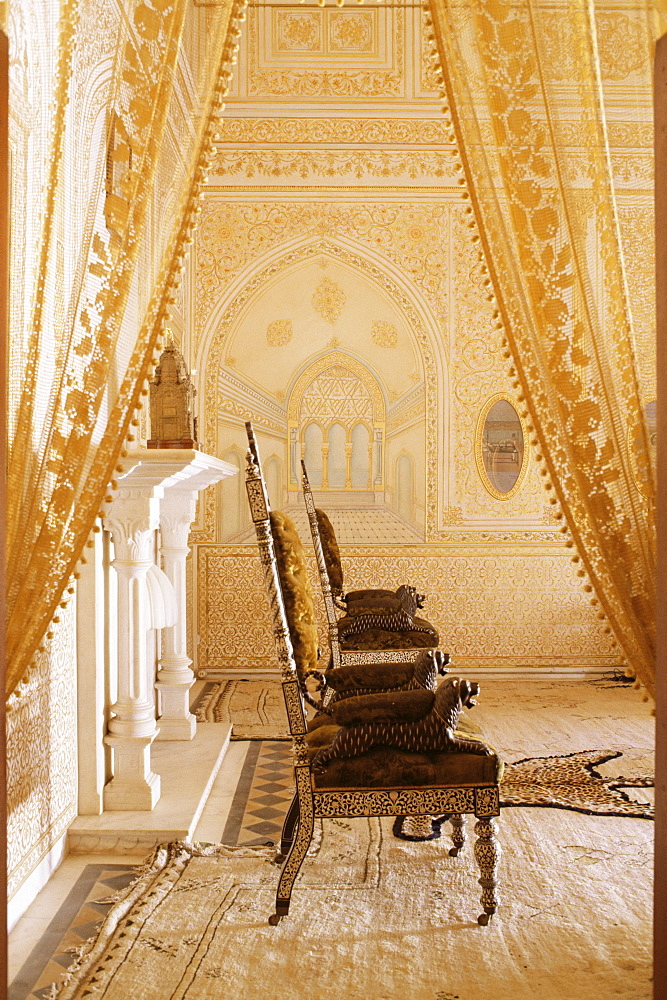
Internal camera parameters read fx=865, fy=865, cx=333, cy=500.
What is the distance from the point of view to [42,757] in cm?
284

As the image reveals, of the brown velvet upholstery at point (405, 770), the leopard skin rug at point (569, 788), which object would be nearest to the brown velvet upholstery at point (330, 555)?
the leopard skin rug at point (569, 788)

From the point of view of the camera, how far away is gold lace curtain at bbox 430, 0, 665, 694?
188 centimetres

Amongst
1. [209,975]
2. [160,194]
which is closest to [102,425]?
[160,194]

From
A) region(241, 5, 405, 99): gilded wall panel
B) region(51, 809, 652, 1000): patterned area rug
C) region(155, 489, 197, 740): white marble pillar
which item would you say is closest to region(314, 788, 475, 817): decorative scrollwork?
region(51, 809, 652, 1000): patterned area rug

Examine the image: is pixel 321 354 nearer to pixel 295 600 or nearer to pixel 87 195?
pixel 295 600

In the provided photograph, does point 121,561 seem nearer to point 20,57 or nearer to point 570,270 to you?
point 20,57

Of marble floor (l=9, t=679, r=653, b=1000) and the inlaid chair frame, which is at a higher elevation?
the inlaid chair frame

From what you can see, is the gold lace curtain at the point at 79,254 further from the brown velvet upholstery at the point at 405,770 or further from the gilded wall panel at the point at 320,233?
the gilded wall panel at the point at 320,233

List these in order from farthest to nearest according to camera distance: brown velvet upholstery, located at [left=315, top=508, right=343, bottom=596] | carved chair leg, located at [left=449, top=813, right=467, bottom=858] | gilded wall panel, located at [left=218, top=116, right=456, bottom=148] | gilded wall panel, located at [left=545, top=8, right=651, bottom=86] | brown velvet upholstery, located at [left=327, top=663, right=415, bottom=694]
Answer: gilded wall panel, located at [left=218, top=116, right=456, bottom=148]
brown velvet upholstery, located at [left=315, top=508, right=343, bottom=596]
brown velvet upholstery, located at [left=327, top=663, right=415, bottom=694]
carved chair leg, located at [left=449, top=813, right=467, bottom=858]
gilded wall panel, located at [left=545, top=8, right=651, bottom=86]

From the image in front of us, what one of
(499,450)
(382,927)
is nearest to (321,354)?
(499,450)

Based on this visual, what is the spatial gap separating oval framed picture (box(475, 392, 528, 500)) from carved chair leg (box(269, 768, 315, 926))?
4.28 metres

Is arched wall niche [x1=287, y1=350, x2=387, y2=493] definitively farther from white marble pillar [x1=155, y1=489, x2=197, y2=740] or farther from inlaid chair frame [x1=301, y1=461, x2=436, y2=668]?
white marble pillar [x1=155, y1=489, x2=197, y2=740]

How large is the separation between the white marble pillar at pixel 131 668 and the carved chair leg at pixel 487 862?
1351 millimetres

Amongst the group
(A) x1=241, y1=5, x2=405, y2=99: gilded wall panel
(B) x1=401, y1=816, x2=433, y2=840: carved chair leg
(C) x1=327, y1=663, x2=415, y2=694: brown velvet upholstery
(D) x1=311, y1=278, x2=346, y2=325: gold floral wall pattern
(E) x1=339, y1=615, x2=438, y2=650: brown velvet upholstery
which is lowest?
(B) x1=401, y1=816, x2=433, y2=840: carved chair leg
